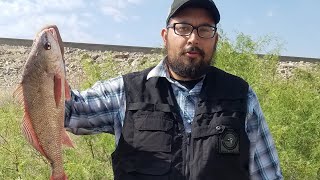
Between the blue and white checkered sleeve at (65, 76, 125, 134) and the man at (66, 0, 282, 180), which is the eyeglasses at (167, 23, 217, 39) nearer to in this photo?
the man at (66, 0, 282, 180)

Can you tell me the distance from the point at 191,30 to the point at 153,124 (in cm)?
52

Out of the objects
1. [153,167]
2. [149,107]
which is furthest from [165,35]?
[153,167]

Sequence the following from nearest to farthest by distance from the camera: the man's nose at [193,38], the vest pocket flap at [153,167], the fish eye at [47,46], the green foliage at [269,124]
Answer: the fish eye at [47,46]
the vest pocket flap at [153,167]
the man's nose at [193,38]
the green foliage at [269,124]

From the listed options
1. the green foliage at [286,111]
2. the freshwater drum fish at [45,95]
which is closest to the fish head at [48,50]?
the freshwater drum fish at [45,95]

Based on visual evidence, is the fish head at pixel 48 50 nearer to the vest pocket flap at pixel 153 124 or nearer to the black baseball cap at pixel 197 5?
the vest pocket flap at pixel 153 124

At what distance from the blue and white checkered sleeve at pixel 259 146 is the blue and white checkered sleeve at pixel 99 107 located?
0.69 meters

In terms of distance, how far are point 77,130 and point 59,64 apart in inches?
24.4

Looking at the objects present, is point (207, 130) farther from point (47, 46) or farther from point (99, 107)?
point (47, 46)

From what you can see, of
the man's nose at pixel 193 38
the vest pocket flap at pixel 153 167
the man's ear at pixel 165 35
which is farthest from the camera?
the man's ear at pixel 165 35

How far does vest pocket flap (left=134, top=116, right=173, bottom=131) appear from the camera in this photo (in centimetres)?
260

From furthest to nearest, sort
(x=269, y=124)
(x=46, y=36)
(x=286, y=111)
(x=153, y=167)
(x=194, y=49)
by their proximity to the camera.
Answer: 1. (x=286, y=111)
2. (x=269, y=124)
3. (x=194, y=49)
4. (x=153, y=167)
5. (x=46, y=36)

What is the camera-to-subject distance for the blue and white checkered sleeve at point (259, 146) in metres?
2.78

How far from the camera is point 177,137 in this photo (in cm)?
258

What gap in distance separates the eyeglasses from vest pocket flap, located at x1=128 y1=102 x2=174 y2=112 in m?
0.38
